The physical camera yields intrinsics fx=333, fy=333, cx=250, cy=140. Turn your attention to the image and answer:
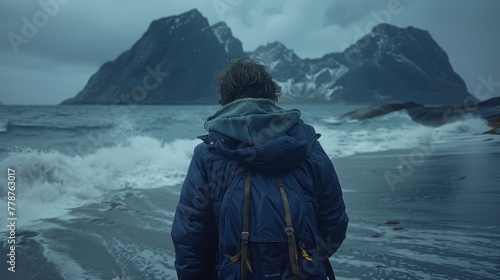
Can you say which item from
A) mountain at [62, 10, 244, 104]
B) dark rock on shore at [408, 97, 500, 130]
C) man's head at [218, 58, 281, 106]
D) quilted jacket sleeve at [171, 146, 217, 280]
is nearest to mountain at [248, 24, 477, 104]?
mountain at [62, 10, 244, 104]

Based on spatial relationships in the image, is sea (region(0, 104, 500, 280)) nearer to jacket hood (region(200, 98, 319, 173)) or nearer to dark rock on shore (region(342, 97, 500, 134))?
jacket hood (region(200, 98, 319, 173))

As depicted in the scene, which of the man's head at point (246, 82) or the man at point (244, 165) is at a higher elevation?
the man's head at point (246, 82)

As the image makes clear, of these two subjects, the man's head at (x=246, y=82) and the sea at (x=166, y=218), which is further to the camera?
the sea at (x=166, y=218)

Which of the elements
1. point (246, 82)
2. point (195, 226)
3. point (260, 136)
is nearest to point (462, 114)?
point (246, 82)

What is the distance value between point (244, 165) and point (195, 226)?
44 centimetres

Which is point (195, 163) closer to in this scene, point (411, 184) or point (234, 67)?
point (234, 67)

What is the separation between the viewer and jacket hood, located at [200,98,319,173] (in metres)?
1.59

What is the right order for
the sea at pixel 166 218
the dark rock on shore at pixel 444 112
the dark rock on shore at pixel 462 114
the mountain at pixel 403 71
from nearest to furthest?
the sea at pixel 166 218 < the dark rock on shore at pixel 462 114 < the dark rock on shore at pixel 444 112 < the mountain at pixel 403 71

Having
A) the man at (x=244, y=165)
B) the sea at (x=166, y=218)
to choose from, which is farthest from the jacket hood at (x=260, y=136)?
the sea at (x=166, y=218)

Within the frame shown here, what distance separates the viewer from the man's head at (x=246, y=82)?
6.23 feet

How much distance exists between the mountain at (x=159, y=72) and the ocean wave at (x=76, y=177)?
91969 mm

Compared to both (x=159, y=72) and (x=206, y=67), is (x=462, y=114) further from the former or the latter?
(x=206, y=67)

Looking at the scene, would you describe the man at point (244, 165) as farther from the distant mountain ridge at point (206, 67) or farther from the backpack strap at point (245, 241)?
the distant mountain ridge at point (206, 67)

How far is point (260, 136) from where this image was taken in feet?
5.52
